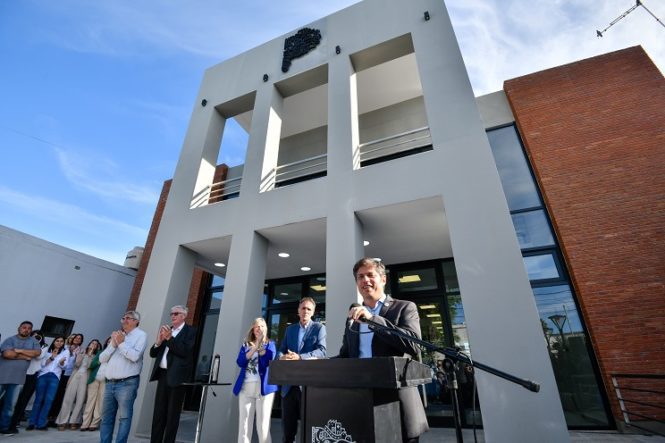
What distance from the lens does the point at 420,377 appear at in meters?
1.37

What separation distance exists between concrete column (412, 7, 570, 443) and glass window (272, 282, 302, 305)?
15.1ft

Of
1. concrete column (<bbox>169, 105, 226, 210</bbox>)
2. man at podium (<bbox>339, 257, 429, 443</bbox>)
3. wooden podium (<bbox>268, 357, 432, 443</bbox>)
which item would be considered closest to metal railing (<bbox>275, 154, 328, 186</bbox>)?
concrete column (<bbox>169, 105, 226, 210</bbox>)

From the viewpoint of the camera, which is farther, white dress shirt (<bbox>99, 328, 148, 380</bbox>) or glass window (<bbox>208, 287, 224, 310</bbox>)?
glass window (<bbox>208, 287, 224, 310</bbox>)

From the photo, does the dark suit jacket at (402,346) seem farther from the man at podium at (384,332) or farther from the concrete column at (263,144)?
the concrete column at (263,144)

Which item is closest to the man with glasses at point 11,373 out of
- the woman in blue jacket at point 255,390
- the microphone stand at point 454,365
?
the woman in blue jacket at point 255,390

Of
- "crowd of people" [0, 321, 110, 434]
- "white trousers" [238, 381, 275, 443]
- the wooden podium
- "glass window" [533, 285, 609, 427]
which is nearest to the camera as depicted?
the wooden podium

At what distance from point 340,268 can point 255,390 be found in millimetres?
1855

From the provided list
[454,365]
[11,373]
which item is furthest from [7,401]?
[454,365]

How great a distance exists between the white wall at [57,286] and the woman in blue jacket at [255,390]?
320 inches

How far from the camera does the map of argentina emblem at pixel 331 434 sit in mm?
1159

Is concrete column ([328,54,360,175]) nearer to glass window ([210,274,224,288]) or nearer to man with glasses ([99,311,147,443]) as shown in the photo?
man with glasses ([99,311,147,443])

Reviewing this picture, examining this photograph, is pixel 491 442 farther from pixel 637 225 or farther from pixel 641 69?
pixel 641 69

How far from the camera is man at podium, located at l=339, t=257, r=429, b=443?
141 centimetres

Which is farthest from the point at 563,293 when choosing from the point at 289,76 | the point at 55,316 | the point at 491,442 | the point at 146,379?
the point at 55,316
